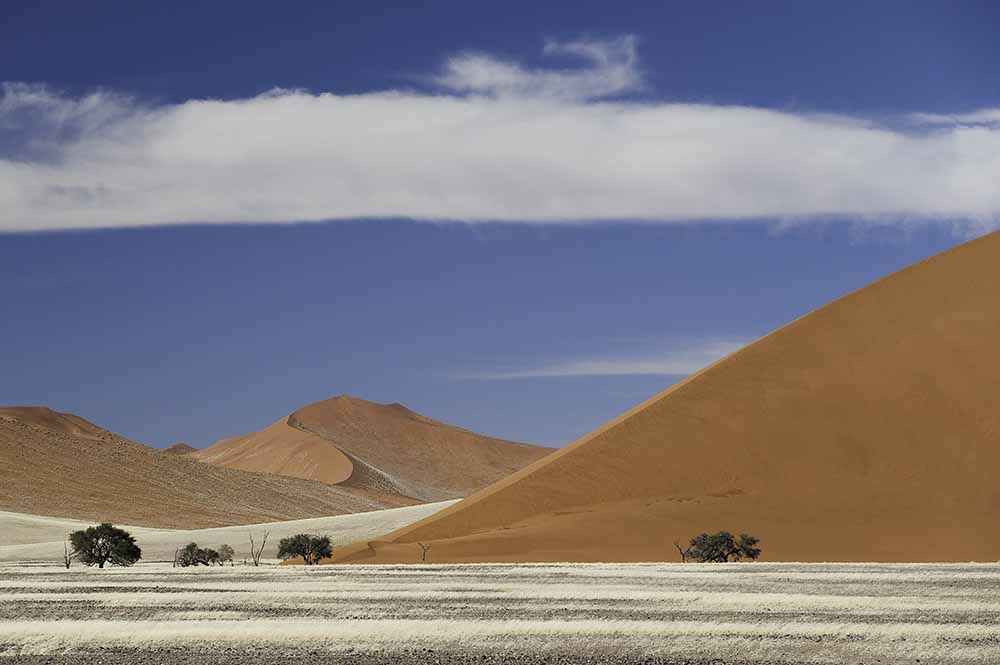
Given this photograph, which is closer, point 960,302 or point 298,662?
point 298,662

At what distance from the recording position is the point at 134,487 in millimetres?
121562

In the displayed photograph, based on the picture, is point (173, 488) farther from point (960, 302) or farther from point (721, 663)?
point (721, 663)

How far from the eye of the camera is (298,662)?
20875mm

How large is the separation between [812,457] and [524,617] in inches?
1358

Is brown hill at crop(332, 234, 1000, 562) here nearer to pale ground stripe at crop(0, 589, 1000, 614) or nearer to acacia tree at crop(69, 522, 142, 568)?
acacia tree at crop(69, 522, 142, 568)

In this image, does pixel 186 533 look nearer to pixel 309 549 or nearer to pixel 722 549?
pixel 309 549

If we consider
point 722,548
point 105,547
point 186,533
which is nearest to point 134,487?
point 186,533

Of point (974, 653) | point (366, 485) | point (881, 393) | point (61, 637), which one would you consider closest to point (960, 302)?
point (881, 393)

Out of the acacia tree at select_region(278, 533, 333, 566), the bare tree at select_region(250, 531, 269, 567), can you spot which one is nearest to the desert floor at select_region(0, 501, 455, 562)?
the bare tree at select_region(250, 531, 269, 567)

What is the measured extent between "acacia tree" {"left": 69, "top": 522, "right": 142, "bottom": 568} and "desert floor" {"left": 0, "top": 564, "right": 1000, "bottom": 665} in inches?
594

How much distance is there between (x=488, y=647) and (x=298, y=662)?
349cm

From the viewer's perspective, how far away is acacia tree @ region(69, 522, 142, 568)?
194ft

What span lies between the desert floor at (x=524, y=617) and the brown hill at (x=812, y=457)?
9.87m

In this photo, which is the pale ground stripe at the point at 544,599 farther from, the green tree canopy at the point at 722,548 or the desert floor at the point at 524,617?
the green tree canopy at the point at 722,548
